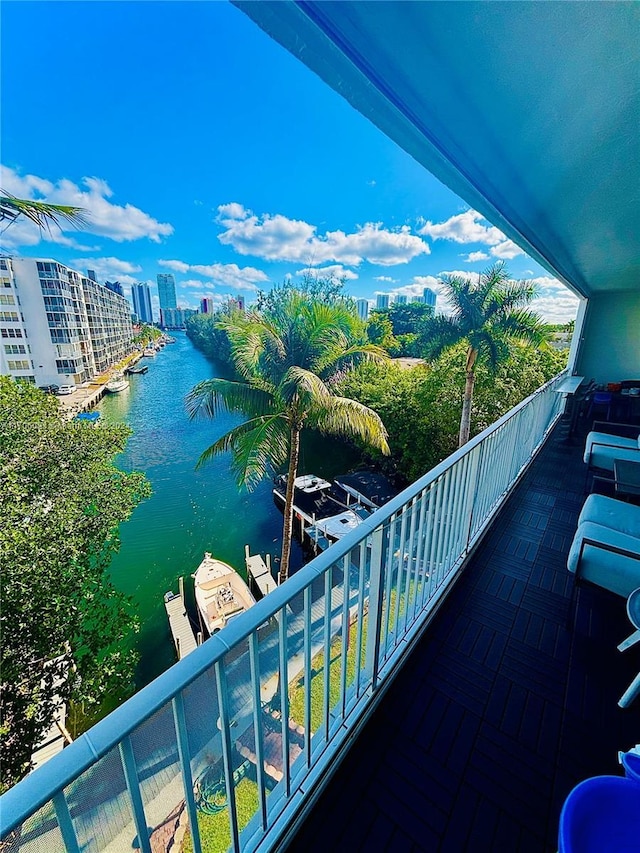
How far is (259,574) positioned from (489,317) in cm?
1041

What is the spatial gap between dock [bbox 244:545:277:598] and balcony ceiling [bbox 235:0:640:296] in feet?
33.1

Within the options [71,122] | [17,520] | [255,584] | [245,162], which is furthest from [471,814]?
[245,162]

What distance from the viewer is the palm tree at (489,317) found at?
35.0 feet

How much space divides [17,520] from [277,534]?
779cm

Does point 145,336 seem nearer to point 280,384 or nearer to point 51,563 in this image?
point 51,563

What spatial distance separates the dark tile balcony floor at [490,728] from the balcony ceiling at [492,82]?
2.36 metres

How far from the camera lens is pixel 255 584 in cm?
1038

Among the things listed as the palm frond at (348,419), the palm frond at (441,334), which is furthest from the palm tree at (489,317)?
the palm frond at (348,419)

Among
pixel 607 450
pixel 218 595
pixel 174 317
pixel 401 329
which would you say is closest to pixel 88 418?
pixel 218 595

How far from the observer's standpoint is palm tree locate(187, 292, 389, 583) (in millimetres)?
7598

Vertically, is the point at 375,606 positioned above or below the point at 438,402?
above

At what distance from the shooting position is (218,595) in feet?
29.6

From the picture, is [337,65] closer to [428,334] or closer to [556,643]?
[556,643]

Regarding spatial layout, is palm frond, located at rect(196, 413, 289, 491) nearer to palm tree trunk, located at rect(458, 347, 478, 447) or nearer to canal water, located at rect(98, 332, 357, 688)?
canal water, located at rect(98, 332, 357, 688)
